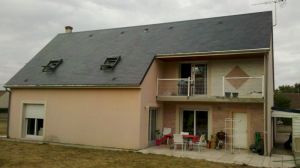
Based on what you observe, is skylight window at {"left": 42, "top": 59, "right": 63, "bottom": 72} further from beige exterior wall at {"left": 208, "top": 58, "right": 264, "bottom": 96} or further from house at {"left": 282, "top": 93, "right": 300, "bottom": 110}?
house at {"left": 282, "top": 93, "right": 300, "bottom": 110}

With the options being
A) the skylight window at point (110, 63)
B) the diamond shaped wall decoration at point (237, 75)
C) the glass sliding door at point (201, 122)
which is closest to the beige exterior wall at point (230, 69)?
the diamond shaped wall decoration at point (237, 75)

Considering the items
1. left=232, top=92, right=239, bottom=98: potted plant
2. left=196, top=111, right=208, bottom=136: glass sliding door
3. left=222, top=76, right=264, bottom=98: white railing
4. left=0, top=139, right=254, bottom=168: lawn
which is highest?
left=222, top=76, right=264, bottom=98: white railing

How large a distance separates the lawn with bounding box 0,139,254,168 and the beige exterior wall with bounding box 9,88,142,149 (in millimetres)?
1201

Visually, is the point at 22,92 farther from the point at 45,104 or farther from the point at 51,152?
the point at 51,152

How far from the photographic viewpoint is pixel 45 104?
17250 mm

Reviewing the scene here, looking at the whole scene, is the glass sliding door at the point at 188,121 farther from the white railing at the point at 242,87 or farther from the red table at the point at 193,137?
the white railing at the point at 242,87

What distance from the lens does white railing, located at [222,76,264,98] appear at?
47.4ft

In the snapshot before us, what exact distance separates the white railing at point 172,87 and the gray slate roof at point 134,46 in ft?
5.81

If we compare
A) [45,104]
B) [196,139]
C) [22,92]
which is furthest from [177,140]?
[22,92]

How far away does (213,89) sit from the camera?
1609 cm

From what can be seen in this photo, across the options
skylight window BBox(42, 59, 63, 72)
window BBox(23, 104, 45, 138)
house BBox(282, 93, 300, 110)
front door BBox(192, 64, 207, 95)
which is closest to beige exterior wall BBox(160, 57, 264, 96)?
front door BBox(192, 64, 207, 95)

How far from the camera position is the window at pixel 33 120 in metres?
17.7

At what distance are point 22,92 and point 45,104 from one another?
2.11 metres

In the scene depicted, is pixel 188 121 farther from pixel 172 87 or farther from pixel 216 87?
pixel 216 87
